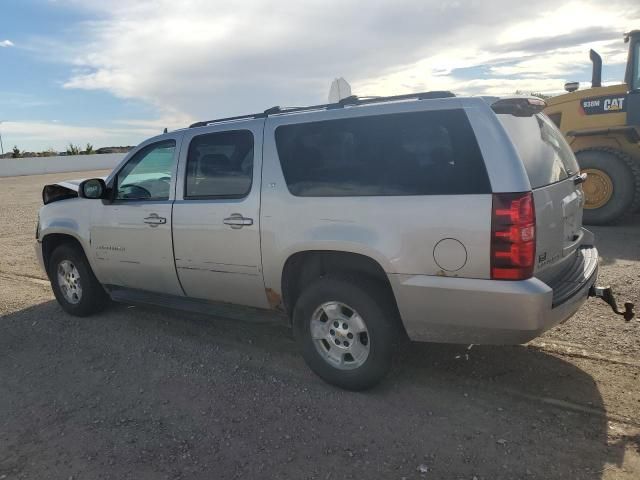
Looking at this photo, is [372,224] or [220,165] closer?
[372,224]

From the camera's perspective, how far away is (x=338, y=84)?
7.81 m

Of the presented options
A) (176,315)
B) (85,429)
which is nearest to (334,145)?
(85,429)

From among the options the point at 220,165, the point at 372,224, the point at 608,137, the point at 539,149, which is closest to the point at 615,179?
the point at 608,137

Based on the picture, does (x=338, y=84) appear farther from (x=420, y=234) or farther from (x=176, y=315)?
(x=420, y=234)

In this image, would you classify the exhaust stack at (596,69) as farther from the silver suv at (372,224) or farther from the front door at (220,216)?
the front door at (220,216)

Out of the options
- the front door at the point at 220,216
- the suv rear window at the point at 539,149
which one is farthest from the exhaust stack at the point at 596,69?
the front door at the point at 220,216

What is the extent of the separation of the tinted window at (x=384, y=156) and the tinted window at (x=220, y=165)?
344 mm

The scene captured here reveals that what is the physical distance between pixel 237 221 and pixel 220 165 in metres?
0.55

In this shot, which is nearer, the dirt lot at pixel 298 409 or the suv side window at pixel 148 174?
the dirt lot at pixel 298 409

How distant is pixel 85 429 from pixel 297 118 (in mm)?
2504

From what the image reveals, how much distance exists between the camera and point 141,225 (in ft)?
15.3

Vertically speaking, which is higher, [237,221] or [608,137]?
[608,137]

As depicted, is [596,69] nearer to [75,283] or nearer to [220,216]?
[220,216]

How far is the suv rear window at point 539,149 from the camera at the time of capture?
3127mm
